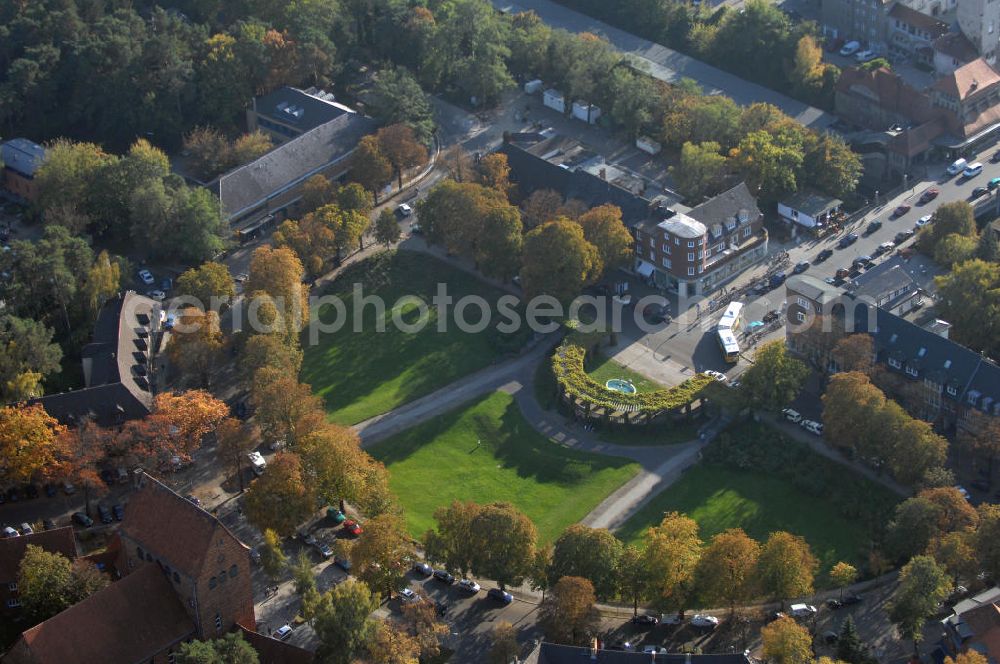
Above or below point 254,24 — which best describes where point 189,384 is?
below

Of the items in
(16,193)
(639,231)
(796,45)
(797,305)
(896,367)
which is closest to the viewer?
(896,367)

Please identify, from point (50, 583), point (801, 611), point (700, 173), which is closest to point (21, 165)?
point (50, 583)

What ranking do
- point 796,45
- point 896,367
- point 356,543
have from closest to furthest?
point 356,543 < point 896,367 < point 796,45

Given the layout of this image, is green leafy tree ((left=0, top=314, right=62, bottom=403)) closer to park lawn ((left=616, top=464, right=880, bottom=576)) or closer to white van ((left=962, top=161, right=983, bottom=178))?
park lawn ((left=616, top=464, right=880, bottom=576))

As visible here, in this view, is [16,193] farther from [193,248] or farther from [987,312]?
[987,312]

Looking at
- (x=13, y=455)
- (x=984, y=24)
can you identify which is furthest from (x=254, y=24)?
(x=984, y=24)

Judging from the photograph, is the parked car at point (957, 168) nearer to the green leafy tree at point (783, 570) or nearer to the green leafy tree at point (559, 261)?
the green leafy tree at point (559, 261)
